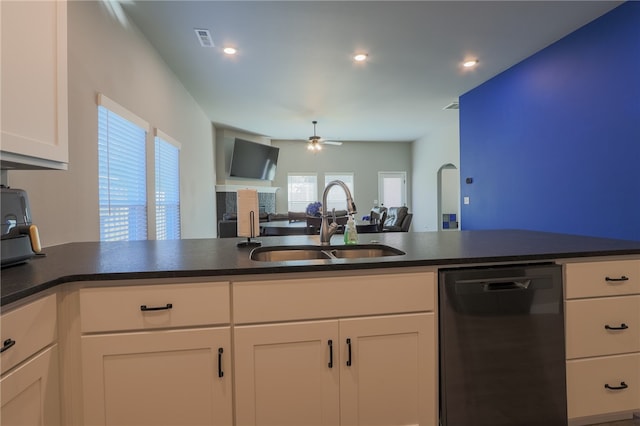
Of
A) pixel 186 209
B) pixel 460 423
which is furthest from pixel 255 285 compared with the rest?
pixel 186 209

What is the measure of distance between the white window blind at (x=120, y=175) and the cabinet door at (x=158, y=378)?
1.48 meters

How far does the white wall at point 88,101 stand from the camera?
1.75 metres

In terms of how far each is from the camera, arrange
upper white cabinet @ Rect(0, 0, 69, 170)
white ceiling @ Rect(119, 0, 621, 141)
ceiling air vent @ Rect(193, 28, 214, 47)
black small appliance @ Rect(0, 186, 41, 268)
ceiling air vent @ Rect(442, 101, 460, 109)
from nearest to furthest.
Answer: upper white cabinet @ Rect(0, 0, 69, 170), black small appliance @ Rect(0, 186, 41, 268), white ceiling @ Rect(119, 0, 621, 141), ceiling air vent @ Rect(193, 28, 214, 47), ceiling air vent @ Rect(442, 101, 460, 109)

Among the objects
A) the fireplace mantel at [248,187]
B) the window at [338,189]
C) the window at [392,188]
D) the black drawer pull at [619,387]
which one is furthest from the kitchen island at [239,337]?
the window at [392,188]

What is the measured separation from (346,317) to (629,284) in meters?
1.37

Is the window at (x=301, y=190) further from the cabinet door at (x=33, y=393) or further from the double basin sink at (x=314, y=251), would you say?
the cabinet door at (x=33, y=393)

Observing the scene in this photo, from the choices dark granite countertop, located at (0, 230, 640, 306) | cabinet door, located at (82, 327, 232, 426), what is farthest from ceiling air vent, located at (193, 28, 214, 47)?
cabinet door, located at (82, 327, 232, 426)

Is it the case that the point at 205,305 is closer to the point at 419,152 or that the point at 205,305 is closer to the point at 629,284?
the point at 629,284

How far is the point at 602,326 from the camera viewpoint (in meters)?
1.45

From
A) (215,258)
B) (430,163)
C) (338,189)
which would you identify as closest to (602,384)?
(215,258)

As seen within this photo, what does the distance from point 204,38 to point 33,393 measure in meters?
3.06

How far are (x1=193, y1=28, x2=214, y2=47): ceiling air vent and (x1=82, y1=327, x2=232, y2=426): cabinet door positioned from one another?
2.80 metres

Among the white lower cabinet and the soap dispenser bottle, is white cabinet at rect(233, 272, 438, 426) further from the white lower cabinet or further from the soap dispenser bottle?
the soap dispenser bottle

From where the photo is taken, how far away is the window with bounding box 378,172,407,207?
8961 mm
